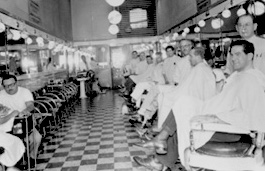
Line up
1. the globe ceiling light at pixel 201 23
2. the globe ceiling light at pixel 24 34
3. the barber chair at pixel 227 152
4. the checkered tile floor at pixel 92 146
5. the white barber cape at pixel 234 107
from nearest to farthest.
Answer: the barber chair at pixel 227 152
the white barber cape at pixel 234 107
the checkered tile floor at pixel 92 146
the globe ceiling light at pixel 24 34
the globe ceiling light at pixel 201 23

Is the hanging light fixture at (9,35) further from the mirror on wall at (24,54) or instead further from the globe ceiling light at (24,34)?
the globe ceiling light at (24,34)

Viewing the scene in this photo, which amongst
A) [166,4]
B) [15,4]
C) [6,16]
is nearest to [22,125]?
[6,16]

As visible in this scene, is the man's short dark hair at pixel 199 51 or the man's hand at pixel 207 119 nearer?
the man's hand at pixel 207 119

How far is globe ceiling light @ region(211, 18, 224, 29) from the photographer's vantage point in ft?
19.6

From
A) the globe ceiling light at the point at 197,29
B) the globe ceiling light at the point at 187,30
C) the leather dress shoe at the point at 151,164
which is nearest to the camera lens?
the leather dress shoe at the point at 151,164

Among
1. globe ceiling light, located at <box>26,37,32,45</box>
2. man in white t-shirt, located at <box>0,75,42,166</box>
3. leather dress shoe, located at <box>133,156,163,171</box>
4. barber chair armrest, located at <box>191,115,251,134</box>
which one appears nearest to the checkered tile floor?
leather dress shoe, located at <box>133,156,163,171</box>

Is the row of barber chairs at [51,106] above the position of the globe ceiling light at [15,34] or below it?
below

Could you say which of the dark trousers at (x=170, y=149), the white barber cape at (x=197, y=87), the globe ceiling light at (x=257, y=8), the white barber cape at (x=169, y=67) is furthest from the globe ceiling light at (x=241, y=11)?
the dark trousers at (x=170, y=149)

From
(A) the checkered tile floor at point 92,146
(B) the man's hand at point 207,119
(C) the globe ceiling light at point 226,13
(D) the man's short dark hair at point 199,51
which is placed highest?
(C) the globe ceiling light at point 226,13

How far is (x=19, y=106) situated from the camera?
370 centimetres

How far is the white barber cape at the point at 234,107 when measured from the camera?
7.41 feet

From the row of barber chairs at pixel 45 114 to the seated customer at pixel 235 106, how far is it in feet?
4.82

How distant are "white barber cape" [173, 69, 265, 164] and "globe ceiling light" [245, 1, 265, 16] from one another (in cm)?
232

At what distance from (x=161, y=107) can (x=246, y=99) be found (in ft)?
3.68
